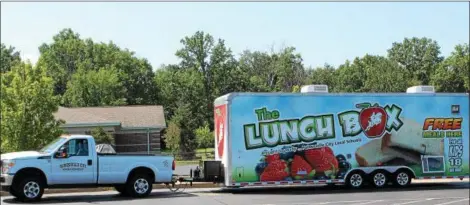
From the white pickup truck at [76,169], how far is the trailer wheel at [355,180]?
573cm

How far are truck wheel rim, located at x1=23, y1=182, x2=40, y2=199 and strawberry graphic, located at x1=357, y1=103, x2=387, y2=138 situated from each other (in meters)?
10.1

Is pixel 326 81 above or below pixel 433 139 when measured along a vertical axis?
above

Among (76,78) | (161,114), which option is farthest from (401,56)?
(161,114)

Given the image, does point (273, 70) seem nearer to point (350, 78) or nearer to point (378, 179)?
point (350, 78)

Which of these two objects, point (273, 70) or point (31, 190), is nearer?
point (31, 190)

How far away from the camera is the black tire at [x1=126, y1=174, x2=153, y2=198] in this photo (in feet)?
55.2

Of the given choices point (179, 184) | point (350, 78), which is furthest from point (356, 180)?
point (350, 78)

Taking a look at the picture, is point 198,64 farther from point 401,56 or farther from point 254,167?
point 254,167

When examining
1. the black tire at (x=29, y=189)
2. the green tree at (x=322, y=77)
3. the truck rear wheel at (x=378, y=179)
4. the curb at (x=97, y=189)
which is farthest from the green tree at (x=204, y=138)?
the black tire at (x=29, y=189)

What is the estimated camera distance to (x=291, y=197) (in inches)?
664

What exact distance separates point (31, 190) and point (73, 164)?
126 centimetres

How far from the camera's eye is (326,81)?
269 feet

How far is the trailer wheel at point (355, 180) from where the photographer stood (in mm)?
18797

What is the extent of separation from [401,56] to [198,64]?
34689mm
